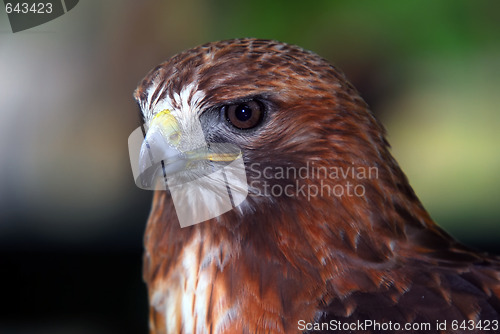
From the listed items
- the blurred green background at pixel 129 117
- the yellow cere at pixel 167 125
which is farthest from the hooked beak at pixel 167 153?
the blurred green background at pixel 129 117

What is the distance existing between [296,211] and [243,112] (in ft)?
0.69

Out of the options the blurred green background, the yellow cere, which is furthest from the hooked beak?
the blurred green background

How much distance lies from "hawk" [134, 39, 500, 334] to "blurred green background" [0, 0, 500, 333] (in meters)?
0.69

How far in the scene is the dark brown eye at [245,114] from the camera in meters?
0.97

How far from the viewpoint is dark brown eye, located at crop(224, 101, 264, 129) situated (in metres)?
0.97

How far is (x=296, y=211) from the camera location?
1.01 meters

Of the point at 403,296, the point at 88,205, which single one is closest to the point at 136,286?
the point at 88,205

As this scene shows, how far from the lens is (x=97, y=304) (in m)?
2.05

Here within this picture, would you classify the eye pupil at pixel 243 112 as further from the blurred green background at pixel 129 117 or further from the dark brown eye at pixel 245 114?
the blurred green background at pixel 129 117

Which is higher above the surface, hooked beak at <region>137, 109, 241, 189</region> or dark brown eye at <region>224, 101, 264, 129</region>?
dark brown eye at <region>224, 101, 264, 129</region>

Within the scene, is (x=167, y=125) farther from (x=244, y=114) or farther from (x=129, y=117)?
(x=129, y=117)

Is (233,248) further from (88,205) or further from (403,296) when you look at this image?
(88,205)

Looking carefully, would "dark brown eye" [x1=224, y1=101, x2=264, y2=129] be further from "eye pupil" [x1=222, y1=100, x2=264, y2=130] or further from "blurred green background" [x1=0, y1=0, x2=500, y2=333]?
"blurred green background" [x1=0, y1=0, x2=500, y2=333]

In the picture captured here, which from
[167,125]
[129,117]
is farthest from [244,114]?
[129,117]
